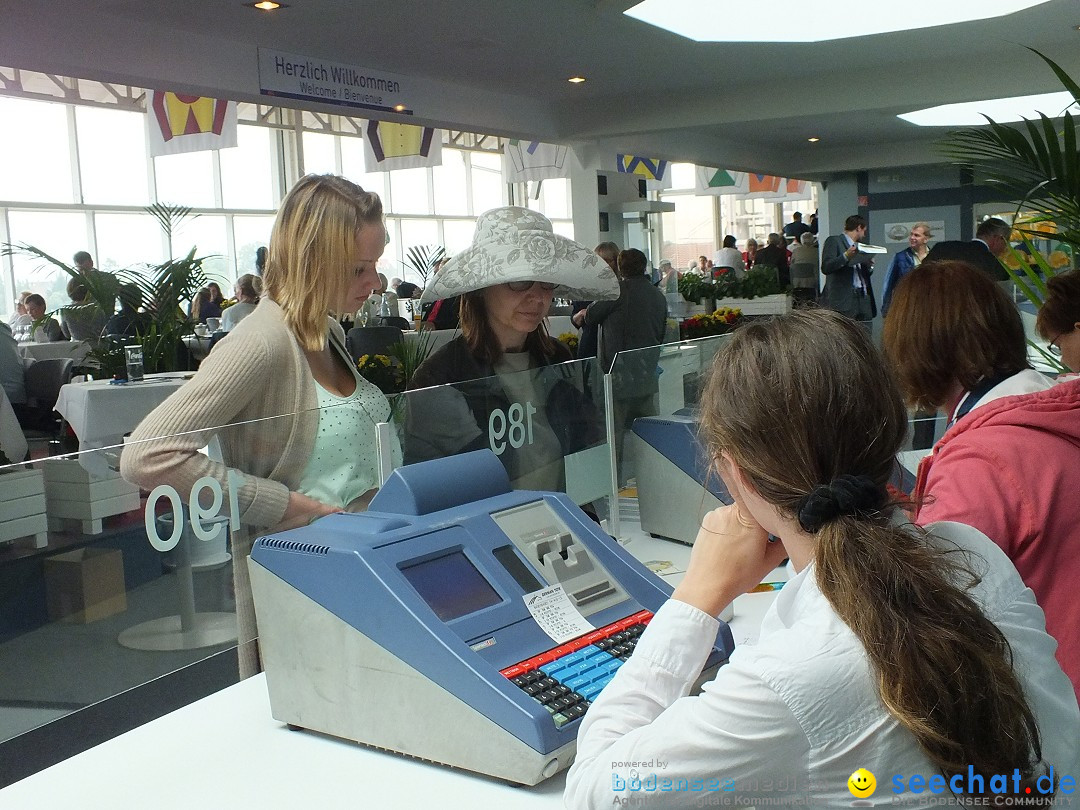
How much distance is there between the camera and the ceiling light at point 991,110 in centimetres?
1091

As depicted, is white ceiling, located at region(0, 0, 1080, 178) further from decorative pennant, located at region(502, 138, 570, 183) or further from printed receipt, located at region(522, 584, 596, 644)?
printed receipt, located at region(522, 584, 596, 644)

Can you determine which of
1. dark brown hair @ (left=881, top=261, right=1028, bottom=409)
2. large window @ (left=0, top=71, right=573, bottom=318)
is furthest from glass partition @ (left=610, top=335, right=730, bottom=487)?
large window @ (left=0, top=71, right=573, bottom=318)

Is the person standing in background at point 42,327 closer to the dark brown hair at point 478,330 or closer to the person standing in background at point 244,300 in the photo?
the person standing in background at point 244,300

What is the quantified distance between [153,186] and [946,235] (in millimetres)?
12404

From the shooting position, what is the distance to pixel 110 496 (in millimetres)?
1717

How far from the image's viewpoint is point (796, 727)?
78 cm

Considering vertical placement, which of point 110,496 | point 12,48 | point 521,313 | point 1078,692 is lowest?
point 1078,692

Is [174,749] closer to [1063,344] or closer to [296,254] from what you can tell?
[296,254]

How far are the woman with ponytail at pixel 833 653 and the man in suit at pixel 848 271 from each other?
9.46 meters

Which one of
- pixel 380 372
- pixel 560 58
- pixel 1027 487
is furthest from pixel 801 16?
pixel 1027 487

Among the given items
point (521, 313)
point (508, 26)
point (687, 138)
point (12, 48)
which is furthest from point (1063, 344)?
point (687, 138)

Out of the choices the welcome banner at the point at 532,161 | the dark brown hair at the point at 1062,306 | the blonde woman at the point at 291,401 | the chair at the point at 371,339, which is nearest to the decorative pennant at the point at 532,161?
the welcome banner at the point at 532,161

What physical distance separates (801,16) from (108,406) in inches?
213

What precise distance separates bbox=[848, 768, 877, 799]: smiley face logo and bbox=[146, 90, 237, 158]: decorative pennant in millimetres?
8188
